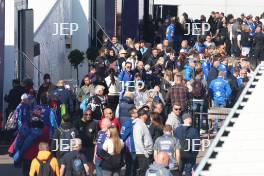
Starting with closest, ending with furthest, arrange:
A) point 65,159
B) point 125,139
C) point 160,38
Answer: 1. point 65,159
2. point 125,139
3. point 160,38

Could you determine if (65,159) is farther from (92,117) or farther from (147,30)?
(147,30)

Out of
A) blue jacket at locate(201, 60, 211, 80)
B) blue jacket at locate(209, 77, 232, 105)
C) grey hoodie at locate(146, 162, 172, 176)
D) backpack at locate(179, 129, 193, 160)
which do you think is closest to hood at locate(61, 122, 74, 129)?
backpack at locate(179, 129, 193, 160)

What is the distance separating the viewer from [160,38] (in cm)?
4191

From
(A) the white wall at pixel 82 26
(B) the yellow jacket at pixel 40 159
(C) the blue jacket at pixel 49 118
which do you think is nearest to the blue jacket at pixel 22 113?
(C) the blue jacket at pixel 49 118

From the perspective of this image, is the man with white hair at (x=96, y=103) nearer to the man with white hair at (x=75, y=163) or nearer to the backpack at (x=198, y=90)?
the backpack at (x=198, y=90)

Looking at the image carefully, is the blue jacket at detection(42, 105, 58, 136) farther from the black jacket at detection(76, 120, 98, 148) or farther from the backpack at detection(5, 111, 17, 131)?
the backpack at detection(5, 111, 17, 131)

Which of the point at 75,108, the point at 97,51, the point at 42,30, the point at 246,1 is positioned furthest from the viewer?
the point at 246,1

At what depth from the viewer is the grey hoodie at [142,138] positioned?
20938 mm

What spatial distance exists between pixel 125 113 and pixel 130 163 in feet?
8.31

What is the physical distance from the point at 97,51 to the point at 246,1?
19287mm

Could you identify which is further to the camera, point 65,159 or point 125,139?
point 125,139

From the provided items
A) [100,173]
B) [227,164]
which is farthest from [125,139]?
[227,164]

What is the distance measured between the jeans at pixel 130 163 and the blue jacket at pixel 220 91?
6.36 m

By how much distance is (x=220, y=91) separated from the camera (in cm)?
2762
